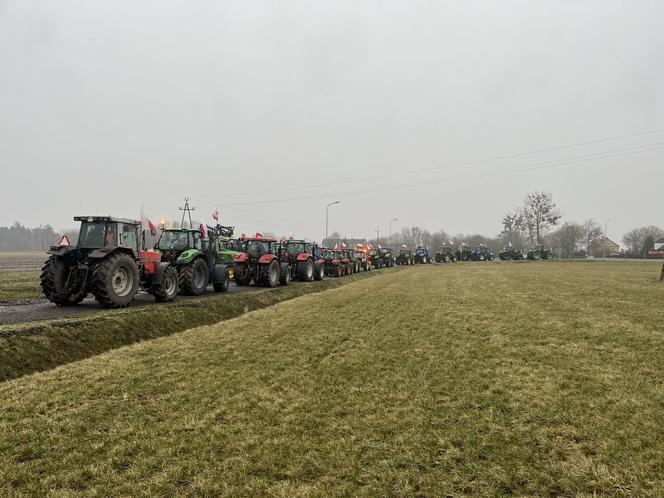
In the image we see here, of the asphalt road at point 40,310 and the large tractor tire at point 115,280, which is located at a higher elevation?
the large tractor tire at point 115,280

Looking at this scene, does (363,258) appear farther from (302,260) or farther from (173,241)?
(173,241)

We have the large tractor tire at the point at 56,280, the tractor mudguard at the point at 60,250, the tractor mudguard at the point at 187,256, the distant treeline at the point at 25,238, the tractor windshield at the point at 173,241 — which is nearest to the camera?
the large tractor tire at the point at 56,280

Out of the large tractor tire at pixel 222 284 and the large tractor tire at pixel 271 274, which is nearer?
the large tractor tire at pixel 222 284

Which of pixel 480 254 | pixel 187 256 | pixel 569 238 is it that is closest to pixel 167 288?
pixel 187 256

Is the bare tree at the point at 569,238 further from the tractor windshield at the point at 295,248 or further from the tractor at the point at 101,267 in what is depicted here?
the tractor at the point at 101,267

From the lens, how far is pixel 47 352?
305 inches

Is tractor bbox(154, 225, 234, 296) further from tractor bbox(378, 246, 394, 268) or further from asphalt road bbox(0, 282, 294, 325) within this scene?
tractor bbox(378, 246, 394, 268)

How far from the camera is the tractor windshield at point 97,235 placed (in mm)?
12008

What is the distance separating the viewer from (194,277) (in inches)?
606

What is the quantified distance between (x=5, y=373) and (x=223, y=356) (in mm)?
3298

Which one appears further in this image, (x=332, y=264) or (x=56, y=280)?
(x=332, y=264)

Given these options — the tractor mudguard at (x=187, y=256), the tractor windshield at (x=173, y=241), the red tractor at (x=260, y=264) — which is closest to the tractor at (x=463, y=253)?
the red tractor at (x=260, y=264)

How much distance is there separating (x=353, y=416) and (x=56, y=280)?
388 inches

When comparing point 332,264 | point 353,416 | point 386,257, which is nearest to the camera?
point 353,416
